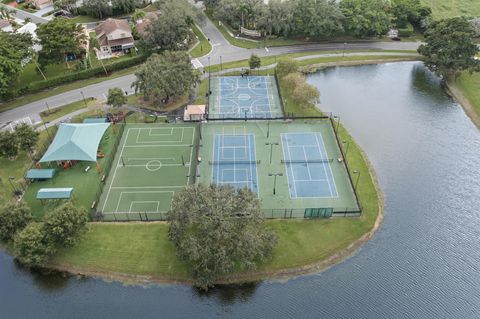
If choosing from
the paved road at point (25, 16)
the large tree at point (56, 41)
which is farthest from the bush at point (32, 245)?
the paved road at point (25, 16)

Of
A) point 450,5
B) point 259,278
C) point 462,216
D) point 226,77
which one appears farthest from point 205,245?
point 450,5

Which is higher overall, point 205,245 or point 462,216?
point 205,245

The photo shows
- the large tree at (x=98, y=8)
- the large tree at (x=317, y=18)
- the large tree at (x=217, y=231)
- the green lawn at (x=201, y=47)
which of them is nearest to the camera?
the large tree at (x=217, y=231)

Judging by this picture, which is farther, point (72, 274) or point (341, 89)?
point (341, 89)

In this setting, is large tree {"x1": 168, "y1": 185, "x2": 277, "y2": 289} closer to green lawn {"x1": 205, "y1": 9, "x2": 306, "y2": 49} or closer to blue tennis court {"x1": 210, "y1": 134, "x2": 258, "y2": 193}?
blue tennis court {"x1": 210, "y1": 134, "x2": 258, "y2": 193}

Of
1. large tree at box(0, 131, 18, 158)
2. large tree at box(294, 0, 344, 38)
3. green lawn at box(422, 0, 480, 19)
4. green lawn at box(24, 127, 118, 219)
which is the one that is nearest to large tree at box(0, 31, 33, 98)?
large tree at box(0, 131, 18, 158)

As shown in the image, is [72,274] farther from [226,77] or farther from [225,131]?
[226,77]

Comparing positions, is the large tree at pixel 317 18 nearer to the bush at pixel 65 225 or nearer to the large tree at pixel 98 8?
the large tree at pixel 98 8
